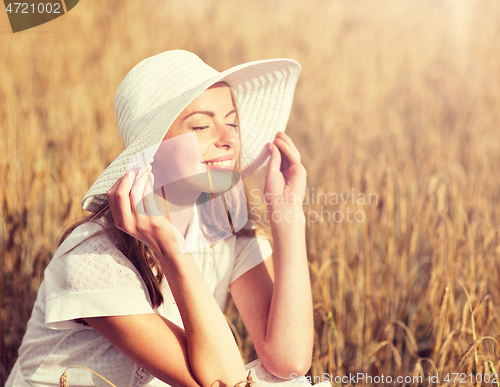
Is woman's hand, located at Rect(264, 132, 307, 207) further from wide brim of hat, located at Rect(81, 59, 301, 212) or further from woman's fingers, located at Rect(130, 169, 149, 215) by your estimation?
woman's fingers, located at Rect(130, 169, 149, 215)

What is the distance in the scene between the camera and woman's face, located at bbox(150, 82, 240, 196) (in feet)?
3.33

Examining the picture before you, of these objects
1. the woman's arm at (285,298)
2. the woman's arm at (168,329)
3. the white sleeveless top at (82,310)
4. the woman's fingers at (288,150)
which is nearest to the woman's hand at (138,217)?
the woman's arm at (168,329)

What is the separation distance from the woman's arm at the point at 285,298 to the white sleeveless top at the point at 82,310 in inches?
9.2

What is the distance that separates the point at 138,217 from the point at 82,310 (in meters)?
0.24

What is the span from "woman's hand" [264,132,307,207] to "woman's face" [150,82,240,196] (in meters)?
0.19

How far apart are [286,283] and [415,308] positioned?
1043mm

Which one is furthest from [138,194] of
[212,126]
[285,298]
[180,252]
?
[285,298]

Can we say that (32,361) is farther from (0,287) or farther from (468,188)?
(468,188)

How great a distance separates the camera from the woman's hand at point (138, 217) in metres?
0.90

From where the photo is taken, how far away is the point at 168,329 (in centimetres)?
95

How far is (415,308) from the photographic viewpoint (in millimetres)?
1905

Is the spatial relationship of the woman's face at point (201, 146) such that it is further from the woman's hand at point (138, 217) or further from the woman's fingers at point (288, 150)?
the woman's fingers at point (288, 150)

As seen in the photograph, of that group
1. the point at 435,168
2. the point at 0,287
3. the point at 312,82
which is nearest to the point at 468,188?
the point at 435,168

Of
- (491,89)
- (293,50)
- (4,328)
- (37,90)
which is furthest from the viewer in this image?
(293,50)
